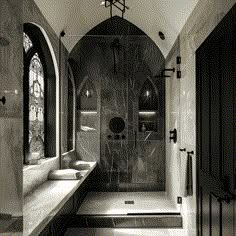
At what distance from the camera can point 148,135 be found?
399 centimetres

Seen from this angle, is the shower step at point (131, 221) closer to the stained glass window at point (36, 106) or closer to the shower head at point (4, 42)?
the stained glass window at point (36, 106)

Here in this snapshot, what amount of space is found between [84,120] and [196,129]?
1.62 m

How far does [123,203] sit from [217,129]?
2.12 m

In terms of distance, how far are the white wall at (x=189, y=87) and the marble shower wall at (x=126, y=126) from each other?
20 cm

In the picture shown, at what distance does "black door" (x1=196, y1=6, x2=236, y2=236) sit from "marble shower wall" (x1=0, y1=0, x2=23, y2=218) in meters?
1.21

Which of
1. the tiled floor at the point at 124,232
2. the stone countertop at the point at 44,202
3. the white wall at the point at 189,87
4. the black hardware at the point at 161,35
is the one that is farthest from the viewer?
the black hardware at the point at 161,35

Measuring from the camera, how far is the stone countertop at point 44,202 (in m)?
2.15

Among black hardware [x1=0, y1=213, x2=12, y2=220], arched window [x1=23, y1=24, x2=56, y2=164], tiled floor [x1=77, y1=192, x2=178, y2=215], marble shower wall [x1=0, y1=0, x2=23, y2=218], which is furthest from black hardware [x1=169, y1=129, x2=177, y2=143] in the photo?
black hardware [x1=0, y1=213, x2=12, y2=220]

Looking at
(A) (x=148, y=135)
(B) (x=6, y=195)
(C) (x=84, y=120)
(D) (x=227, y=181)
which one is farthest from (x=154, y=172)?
(B) (x=6, y=195)

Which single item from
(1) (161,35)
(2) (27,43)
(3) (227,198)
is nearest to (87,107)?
(2) (27,43)

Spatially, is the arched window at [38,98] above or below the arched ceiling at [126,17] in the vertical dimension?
below

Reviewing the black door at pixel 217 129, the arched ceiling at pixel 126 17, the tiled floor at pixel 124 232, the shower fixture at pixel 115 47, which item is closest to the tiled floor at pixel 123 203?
the tiled floor at pixel 124 232

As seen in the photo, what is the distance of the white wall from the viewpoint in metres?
2.49

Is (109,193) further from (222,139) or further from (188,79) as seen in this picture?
(222,139)
